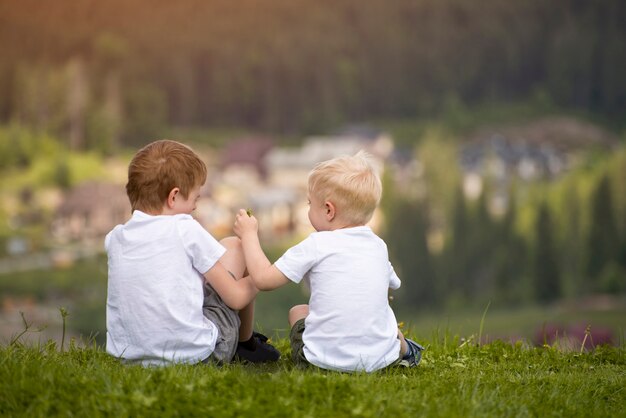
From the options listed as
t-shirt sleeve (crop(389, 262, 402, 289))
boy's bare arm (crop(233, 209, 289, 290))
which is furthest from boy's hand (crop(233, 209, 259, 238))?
t-shirt sleeve (crop(389, 262, 402, 289))

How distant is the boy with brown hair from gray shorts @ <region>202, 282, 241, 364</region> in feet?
0.10

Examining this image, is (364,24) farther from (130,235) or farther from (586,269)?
(130,235)

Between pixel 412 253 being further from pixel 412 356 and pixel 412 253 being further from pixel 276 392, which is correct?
pixel 276 392

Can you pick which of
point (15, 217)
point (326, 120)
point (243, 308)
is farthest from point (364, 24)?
point (243, 308)

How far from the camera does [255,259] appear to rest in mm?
2979

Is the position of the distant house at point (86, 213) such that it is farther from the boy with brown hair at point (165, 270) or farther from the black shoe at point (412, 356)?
the boy with brown hair at point (165, 270)

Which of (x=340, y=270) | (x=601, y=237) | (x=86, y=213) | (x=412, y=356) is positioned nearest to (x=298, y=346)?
(x=340, y=270)

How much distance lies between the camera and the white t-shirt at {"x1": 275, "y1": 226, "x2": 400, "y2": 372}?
2971 mm

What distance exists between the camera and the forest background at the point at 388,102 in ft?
90.0

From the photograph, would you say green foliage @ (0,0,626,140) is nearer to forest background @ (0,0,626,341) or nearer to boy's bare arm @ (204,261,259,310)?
forest background @ (0,0,626,341)

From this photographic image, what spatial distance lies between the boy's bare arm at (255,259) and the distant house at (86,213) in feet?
76.6

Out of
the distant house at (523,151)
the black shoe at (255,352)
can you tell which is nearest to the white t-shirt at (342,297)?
the black shoe at (255,352)

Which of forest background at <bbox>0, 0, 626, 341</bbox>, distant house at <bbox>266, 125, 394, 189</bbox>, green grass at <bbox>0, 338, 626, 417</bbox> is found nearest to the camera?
green grass at <bbox>0, 338, 626, 417</bbox>

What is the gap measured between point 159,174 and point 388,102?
2619 centimetres
